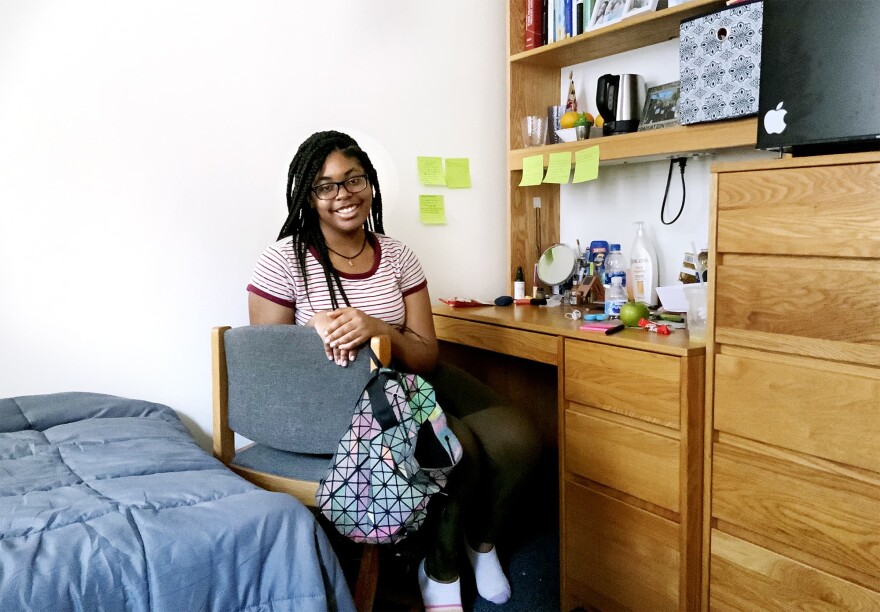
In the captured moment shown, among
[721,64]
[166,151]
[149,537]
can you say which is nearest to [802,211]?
[721,64]

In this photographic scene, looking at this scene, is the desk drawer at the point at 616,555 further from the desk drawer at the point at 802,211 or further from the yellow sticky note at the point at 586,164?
the yellow sticky note at the point at 586,164

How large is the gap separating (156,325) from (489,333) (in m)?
0.93

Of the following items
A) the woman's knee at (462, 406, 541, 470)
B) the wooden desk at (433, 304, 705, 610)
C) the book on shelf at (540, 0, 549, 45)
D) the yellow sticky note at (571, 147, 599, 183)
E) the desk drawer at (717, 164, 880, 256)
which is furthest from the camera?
the book on shelf at (540, 0, 549, 45)

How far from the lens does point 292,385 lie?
144 centimetres

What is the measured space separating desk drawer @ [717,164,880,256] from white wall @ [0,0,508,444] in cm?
115

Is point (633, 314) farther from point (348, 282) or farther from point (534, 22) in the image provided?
point (534, 22)

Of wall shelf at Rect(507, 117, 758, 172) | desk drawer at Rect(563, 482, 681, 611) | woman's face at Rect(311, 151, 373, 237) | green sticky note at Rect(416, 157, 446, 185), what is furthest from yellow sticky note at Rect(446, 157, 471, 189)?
desk drawer at Rect(563, 482, 681, 611)

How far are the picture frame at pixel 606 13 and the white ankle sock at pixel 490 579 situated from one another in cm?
151

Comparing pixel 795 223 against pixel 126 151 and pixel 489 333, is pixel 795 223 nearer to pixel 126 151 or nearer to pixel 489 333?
pixel 489 333

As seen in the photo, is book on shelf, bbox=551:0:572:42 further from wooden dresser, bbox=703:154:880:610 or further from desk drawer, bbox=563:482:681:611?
desk drawer, bbox=563:482:681:611

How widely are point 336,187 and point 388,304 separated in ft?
1.06

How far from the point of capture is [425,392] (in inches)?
57.6

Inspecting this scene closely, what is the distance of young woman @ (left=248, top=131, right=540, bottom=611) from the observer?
1.77 meters

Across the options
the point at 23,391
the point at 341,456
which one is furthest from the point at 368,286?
the point at 23,391
